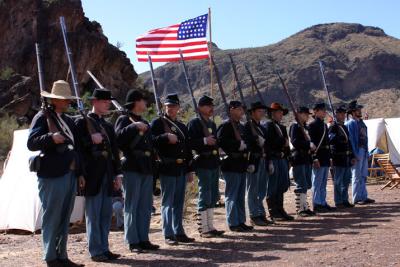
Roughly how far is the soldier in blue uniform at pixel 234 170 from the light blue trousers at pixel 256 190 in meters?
0.54

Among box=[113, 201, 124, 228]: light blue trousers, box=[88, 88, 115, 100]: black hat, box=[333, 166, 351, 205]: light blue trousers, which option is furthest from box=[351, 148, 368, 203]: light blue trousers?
box=[88, 88, 115, 100]: black hat

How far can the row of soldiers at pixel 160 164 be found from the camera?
6230mm

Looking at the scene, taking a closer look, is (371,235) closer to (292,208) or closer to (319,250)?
(319,250)

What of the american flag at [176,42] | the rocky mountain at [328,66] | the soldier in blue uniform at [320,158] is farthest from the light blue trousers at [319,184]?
the rocky mountain at [328,66]

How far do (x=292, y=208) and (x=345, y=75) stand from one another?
225 feet

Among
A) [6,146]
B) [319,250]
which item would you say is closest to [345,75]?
[6,146]

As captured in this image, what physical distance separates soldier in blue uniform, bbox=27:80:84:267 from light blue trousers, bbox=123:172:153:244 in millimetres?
970

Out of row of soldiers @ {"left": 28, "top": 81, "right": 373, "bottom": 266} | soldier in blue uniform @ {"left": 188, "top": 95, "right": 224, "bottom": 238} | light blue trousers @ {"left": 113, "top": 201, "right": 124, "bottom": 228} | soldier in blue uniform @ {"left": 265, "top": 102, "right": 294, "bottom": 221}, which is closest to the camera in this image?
row of soldiers @ {"left": 28, "top": 81, "right": 373, "bottom": 266}

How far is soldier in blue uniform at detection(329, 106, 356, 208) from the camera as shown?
1170cm

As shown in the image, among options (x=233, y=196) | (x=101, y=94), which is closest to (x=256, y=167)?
(x=233, y=196)

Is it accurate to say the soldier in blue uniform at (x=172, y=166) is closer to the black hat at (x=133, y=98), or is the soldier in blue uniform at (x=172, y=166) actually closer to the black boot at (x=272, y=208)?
the black hat at (x=133, y=98)

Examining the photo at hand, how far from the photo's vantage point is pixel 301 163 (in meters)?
10.7

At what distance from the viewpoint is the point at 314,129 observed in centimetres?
1120

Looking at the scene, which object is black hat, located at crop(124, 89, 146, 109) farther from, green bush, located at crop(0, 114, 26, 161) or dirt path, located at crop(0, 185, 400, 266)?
green bush, located at crop(0, 114, 26, 161)
